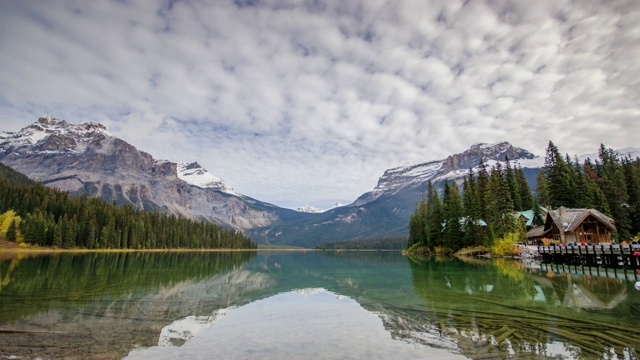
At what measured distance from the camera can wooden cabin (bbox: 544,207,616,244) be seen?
6122cm

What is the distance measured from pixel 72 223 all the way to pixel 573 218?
134297 mm

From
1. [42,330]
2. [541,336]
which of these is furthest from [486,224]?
[42,330]

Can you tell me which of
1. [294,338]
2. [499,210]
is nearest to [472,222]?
[499,210]

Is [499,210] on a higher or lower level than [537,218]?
higher

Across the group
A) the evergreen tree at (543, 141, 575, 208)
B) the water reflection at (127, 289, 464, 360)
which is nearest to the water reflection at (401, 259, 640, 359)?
the water reflection at (127, 289, 464, 360)

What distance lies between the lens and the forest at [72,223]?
108000 millimetres

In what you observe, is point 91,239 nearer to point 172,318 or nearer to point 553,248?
point 172,318

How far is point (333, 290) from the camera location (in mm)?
30234

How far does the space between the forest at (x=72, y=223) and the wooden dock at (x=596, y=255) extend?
420 feet

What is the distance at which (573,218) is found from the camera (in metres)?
62.6

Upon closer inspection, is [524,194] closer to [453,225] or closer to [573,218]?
[453,225]

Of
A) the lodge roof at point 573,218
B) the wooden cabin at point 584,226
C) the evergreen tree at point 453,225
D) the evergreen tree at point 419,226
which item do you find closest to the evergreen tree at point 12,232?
the evergreen tree at point 419,226

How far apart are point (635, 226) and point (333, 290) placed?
74.0 m

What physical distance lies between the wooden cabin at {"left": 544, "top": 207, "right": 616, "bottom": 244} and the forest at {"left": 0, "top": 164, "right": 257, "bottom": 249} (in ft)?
430
